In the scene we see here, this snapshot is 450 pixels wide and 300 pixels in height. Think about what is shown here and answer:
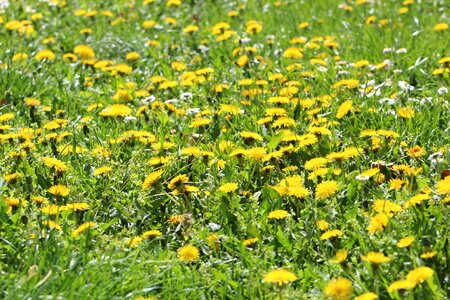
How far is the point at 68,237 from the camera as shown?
2770 millimetres

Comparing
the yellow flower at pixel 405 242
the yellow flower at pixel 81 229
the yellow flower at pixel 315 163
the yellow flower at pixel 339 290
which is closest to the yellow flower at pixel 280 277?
the yellow flower at pixel 339 290

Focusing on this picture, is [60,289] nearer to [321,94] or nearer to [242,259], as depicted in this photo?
[242,259]

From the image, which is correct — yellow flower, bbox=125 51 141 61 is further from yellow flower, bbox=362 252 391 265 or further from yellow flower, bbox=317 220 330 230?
yellow flower, bbox=362 252 391 265

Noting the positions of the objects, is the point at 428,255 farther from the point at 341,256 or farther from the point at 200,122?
the point at 200,122

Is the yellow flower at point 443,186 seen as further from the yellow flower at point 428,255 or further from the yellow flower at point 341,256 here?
the yellow flower at point 341,256

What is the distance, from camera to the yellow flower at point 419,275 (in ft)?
7.71

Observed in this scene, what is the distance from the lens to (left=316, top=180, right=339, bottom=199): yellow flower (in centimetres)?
300

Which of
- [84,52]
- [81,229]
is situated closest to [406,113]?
[81,229]

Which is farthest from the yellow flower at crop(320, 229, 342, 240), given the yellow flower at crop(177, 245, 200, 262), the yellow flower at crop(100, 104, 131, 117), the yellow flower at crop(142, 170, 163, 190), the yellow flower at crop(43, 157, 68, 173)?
the yellow flower at crop(100, 104, 131, 117)

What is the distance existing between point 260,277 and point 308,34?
3177 mm

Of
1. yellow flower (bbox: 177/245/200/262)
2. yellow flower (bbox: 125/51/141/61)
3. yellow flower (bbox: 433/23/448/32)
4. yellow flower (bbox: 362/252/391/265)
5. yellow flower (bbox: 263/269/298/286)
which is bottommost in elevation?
yellow flower (bbox: 433/23/448/32)

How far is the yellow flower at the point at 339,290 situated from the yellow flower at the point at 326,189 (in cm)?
60

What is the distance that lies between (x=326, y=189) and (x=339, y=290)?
66 centimetres

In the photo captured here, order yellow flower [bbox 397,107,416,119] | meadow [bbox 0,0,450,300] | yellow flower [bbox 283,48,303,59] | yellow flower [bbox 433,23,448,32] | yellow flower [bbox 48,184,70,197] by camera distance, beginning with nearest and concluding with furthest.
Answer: meadow [bbox 0,0,450,300]
yellow flower [bbox 48,184,70,197]
yellow flower [bbox 397,107,416,119]
yellow flower [bbox 283,48,303,59]
yellow flower [bbox 433,23,448,32]
